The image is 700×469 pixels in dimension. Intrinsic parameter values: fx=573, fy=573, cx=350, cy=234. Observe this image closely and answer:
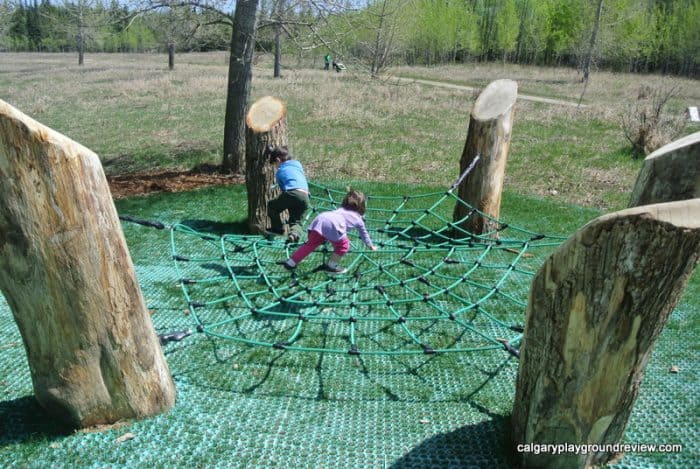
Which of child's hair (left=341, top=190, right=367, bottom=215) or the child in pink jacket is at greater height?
child's hair (left=341, top=190, right=367, bottom=215)

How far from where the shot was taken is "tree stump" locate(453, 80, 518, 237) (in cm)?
557

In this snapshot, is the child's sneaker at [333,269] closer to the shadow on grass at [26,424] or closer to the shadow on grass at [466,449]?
the shadow on grass at [466,449]

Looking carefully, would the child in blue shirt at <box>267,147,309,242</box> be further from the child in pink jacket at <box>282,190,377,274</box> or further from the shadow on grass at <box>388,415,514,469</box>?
the shadow on grass at <box>388,415,514,469</box>

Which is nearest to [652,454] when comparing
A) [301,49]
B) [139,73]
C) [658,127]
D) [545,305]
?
[545,305]

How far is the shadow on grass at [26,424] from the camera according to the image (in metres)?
2.77

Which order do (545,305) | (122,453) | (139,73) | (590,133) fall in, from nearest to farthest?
(545,305)
(122,453)
(590,133)
(139,73)

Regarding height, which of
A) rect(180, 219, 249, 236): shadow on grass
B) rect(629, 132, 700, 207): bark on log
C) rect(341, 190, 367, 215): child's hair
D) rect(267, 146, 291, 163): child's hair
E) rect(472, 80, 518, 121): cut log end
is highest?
rect(472, 80, 518, 121): cut log end

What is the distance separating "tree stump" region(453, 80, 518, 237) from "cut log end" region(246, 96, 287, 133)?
1912 millimetres

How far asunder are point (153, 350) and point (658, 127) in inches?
394

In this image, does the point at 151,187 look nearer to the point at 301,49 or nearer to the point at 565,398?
the point at 301,49

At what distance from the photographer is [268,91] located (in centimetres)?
1970

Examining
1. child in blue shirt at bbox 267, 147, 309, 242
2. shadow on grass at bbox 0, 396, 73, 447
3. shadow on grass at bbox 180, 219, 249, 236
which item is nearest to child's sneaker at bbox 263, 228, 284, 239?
child in blue shirt at bbox 267, 147, 309, 242

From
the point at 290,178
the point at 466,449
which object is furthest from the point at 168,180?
the point at 466,449

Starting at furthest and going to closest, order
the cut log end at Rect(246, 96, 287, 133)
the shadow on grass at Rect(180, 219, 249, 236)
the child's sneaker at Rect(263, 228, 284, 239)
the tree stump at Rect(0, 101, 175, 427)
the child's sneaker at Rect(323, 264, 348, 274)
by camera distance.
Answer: the shadow on grass at Rect(180, 219, 249, 236) < the child's sneaker at Rect(263, 228, 284, 239) < the cut log end at Rect(246, 96, 287, 133) < the child's sneaker at Rect(323, 264, 348, 274) < the tree stump at Rect(0, 101, 175, 427)
